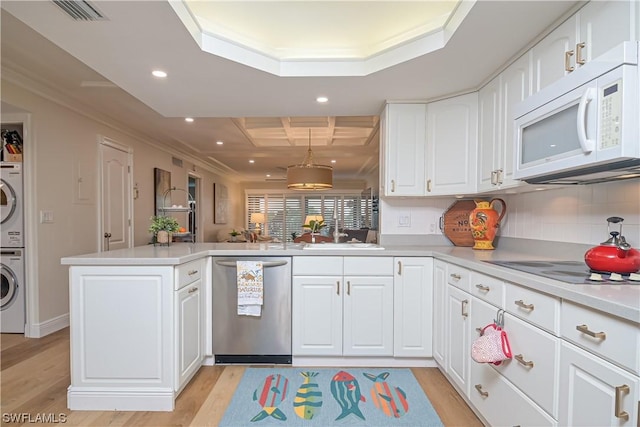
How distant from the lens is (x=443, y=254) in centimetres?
225

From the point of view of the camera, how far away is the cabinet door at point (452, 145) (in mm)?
2490

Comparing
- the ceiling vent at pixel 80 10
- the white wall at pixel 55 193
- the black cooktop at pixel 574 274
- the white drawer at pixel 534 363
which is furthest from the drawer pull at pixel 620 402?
the white wall at pixel 55 193

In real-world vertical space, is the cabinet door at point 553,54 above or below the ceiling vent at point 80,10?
below

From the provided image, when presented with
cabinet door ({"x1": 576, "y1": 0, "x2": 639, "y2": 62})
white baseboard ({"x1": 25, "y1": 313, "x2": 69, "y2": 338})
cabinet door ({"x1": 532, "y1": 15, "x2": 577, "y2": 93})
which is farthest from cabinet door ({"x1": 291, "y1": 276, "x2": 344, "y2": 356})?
white baseboard ({"x1": 25, "y1": 313, "x2": 69, "y2": 338})

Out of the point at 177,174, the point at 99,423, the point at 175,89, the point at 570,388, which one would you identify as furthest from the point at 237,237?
the point at 570,388

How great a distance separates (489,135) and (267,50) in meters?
1.72

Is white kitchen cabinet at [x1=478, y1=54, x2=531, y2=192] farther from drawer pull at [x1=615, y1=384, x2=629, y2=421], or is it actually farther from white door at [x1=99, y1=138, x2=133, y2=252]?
white door at [x1=99, y1=138, x2=133, y2=252]

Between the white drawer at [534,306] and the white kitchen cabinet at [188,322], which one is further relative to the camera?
the white kitchen cabinet at [188,322]

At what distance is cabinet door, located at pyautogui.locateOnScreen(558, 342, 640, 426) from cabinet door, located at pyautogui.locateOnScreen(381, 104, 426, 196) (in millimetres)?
1757

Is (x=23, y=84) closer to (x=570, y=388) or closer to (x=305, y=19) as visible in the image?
(x=305, y=19)

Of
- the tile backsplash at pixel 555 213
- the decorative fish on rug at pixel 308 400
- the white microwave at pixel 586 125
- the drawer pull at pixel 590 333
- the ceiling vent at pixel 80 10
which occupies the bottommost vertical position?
the decorative fish on rug at pixel 308 400

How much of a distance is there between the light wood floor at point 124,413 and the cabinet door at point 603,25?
78.2 inches

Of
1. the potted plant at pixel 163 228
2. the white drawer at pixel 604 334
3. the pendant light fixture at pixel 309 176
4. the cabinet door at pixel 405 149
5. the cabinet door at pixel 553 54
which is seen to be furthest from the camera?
the pendant light fixture at pixel 309 176

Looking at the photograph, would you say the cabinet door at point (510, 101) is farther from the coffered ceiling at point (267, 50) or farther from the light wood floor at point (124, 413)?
the light wood floor at point (124, 413)
